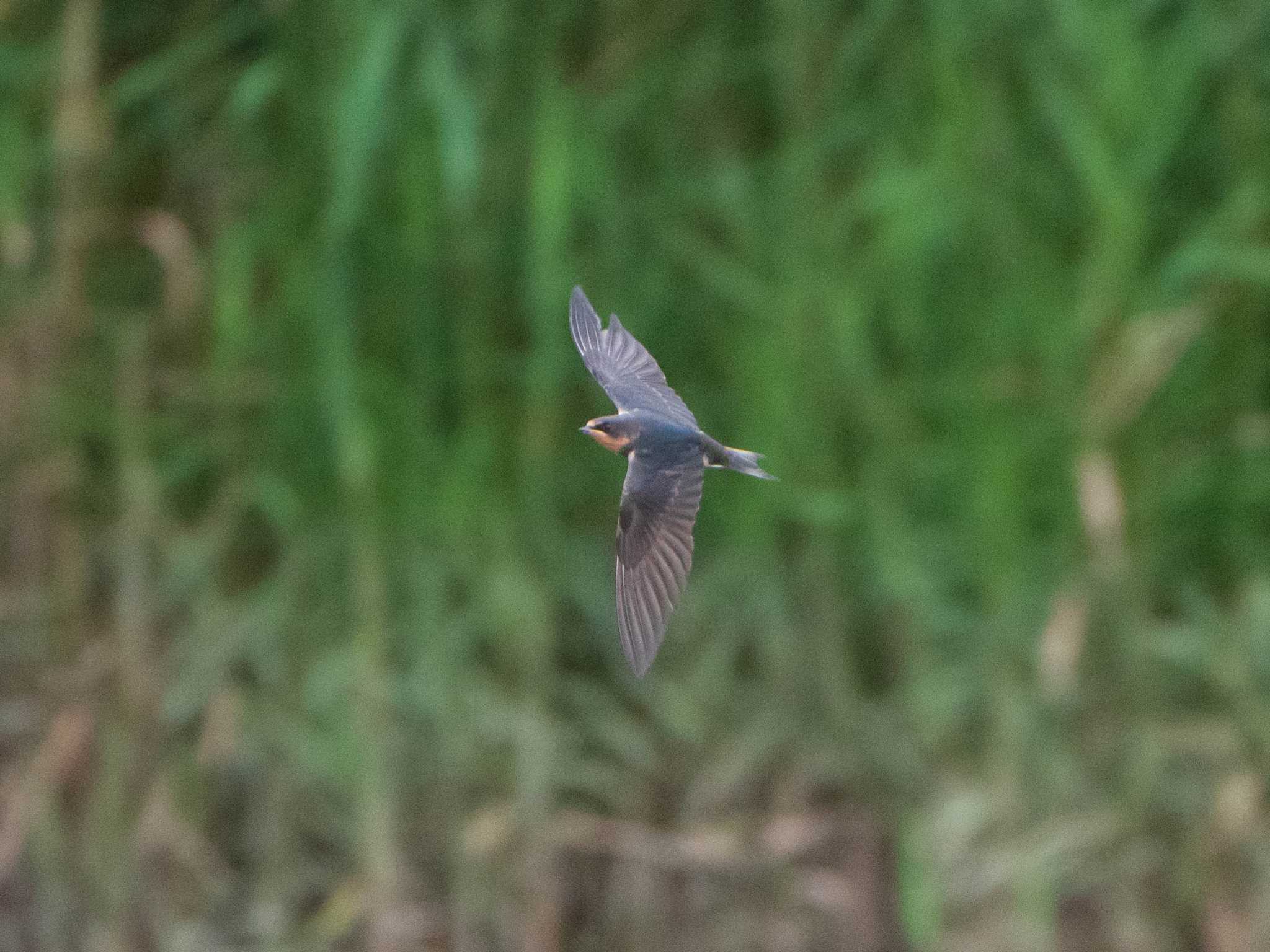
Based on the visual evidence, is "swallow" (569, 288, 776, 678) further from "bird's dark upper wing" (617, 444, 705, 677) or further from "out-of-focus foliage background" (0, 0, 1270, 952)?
"out-of-focus foliage background" (0, 0, 1270, 952)

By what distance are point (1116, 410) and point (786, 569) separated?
0.75 feet

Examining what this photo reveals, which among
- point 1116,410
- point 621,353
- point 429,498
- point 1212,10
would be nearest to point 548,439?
point 429,498

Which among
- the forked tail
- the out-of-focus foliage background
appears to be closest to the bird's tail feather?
the forked tail

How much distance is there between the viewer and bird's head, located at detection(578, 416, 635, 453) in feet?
3.21

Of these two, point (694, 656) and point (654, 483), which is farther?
point (694, 656)

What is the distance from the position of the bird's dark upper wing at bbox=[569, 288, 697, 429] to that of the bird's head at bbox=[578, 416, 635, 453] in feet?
0.11

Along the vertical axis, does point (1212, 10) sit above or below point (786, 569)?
above

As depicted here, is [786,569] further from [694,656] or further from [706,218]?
[706,218]

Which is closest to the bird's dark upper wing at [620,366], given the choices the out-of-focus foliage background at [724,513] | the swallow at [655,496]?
the swallow at [655,496]

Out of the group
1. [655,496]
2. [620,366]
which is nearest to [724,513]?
[620,366]

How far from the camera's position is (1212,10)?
1.36m

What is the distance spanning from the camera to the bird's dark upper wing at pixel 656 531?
97 centimetres

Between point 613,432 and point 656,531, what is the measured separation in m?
0.06

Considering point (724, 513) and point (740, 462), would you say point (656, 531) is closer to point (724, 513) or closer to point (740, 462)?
point (740, 462)
